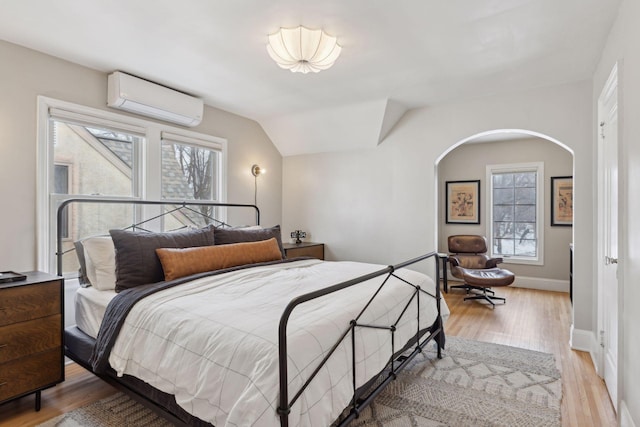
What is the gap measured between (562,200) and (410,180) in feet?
9.11

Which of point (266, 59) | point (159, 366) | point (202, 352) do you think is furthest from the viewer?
point (266, 59)

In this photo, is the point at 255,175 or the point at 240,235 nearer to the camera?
the point at 240,235

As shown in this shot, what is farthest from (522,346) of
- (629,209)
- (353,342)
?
(353,342)

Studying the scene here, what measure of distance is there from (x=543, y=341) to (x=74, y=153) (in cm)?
451

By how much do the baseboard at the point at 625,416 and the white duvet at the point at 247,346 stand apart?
1.15 meters

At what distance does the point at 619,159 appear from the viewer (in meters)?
2.05

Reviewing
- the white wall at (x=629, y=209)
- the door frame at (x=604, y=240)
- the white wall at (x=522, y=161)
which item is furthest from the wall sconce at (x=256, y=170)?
the white wall at (x=629, y=209)

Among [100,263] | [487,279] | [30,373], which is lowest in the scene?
[30,373]

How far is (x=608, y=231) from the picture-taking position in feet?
8.13

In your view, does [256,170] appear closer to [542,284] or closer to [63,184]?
[63,184]

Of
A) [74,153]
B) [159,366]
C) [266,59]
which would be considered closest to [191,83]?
[266,59]

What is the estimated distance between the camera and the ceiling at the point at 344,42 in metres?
2.14

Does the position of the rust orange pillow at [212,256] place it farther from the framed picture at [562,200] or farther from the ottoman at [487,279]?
the framed picture at [562,200]

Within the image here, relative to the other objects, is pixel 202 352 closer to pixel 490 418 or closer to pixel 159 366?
pixel 159 366
